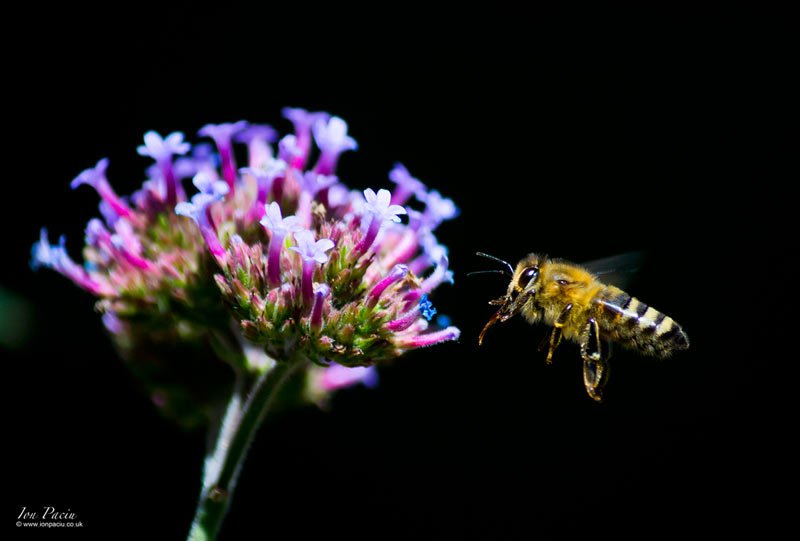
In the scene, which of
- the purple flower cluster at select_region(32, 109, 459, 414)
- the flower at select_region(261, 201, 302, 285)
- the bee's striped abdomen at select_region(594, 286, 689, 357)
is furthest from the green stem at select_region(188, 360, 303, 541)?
the bee's striped abdomen at select_region(594, 286, 689, 357)

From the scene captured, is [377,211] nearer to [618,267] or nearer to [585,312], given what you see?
[585,312]

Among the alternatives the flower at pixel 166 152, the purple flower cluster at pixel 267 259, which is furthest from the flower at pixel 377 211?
the flower at pixel 166 152

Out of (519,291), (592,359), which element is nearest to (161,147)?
(519,291)

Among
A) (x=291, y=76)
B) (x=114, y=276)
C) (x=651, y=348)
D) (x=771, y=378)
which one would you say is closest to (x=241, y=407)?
(x=114, y=276)

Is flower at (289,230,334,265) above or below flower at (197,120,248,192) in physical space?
below

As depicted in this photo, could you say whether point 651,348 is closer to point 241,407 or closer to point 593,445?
point 241,407

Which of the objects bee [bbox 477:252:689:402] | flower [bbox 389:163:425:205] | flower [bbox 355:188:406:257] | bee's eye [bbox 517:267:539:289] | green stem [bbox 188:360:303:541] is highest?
flower [bbox 355:188:406:257]

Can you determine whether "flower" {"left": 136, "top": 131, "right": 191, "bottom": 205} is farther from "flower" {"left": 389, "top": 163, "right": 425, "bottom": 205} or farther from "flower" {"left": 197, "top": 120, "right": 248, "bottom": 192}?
"flower" {"left": 389, "top": 163, "right": 425, "bottom": 205}
